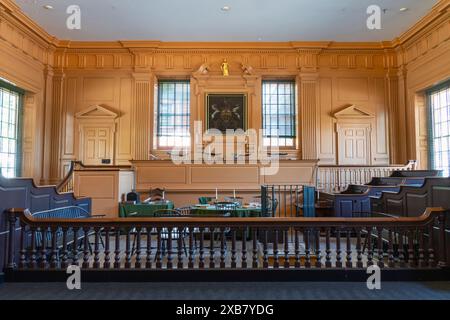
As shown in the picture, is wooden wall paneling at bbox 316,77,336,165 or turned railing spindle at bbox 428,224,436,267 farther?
wooden wall paneling at bbox 316,77,336,165

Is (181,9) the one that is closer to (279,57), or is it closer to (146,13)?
(146,13)

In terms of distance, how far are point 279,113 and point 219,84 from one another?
220cm

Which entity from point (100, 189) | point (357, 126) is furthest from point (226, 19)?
point (100, 189)

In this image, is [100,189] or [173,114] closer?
[100,189]

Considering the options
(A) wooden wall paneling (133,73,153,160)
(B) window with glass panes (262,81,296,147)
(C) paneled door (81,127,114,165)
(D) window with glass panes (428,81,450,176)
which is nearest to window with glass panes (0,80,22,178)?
(C) paneled door (81,127,114,165)

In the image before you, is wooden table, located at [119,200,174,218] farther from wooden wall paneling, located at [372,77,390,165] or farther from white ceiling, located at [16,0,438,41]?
wooden wall paneling, located at [372,77,390,165]

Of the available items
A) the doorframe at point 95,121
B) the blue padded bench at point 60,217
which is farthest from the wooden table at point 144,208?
the doorframe at point 95,121

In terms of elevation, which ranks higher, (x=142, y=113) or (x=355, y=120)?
(x=142, y=113)

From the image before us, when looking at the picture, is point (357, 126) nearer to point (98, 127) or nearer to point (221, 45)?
point (221, 45)

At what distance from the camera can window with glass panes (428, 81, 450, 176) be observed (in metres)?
8.52

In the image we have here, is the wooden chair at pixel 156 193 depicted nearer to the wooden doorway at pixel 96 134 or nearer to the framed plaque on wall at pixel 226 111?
the wooden doorway at pixel 96 134

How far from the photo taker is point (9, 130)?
8.83m

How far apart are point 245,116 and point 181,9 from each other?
368 cm

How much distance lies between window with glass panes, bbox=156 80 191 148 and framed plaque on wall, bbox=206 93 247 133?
771 millimetres
